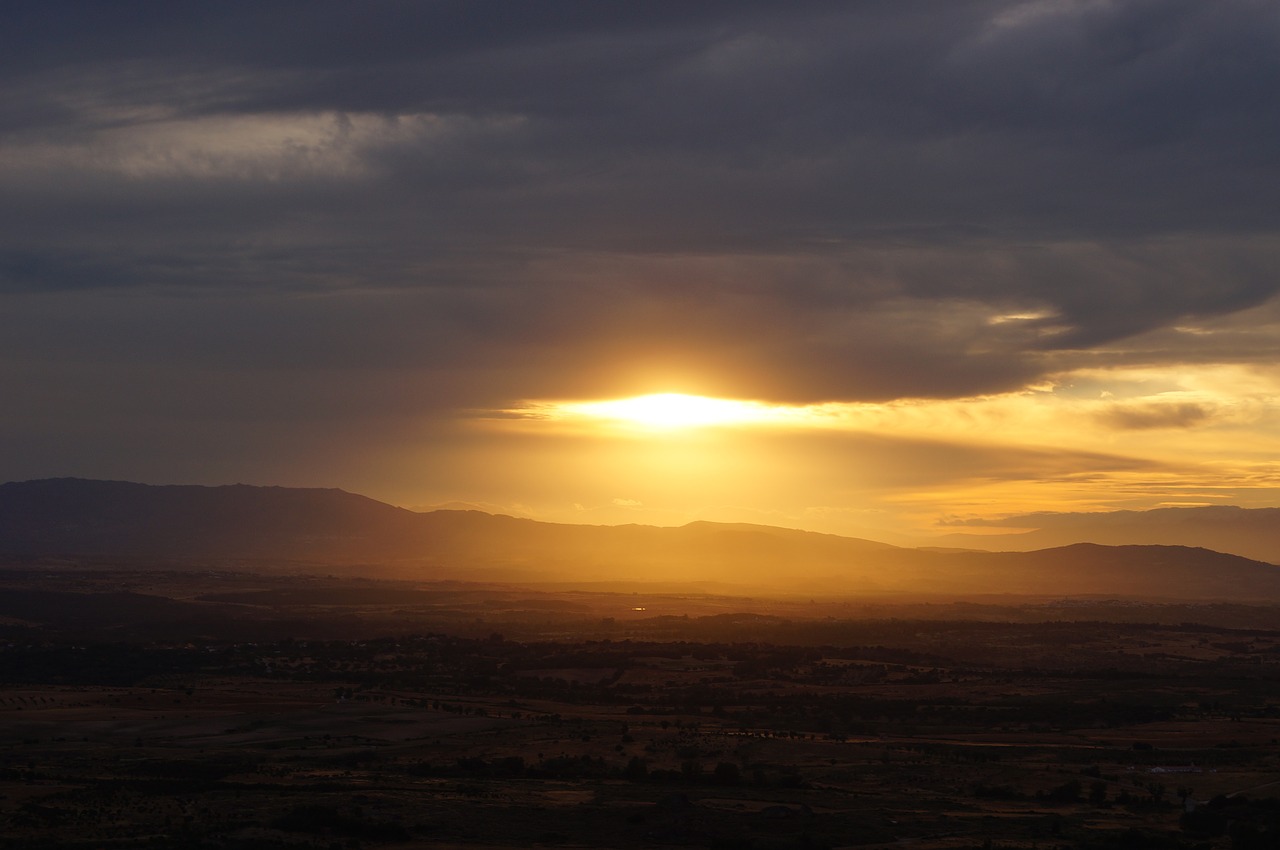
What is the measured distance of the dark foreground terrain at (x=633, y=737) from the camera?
1604 inches

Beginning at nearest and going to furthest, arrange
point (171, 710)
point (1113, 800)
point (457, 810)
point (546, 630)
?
point (457, 810)
point (1113, 800)
point (171, 710)
point (546, 630)

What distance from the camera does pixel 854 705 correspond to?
77.1 meters

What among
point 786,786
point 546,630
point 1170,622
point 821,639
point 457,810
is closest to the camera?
point 457,810

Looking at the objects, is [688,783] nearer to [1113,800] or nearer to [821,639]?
[1113,800]

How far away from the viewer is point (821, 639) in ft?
421

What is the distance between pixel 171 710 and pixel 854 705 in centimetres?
3976

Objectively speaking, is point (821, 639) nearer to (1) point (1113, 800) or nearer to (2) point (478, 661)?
(2) point (478, 661)

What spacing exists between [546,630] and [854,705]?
67.2m

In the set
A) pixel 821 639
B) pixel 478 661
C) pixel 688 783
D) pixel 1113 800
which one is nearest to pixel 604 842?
pixel 688 783

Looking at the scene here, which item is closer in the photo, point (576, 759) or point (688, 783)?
point (688, 783)

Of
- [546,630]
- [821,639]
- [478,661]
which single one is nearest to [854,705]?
[478,661]

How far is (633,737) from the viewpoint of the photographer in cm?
6197

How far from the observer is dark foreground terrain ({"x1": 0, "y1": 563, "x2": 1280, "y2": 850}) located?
4075 centimetres

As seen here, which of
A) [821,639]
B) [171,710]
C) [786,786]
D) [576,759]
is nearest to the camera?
[786,786]
